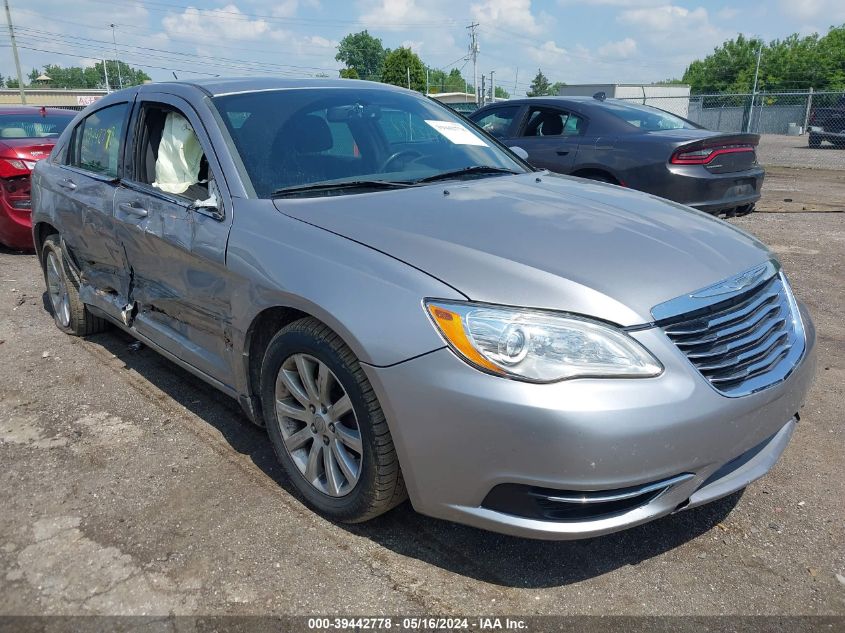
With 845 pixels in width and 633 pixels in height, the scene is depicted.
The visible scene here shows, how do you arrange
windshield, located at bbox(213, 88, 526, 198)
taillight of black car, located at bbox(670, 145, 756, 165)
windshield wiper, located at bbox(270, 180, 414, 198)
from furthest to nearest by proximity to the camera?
taillight of black car, located at bbox(670, 145, 756, 165) < windshield, located at bbox(213, 88, 526, 198) < windshield wiper, located at bbox(270, 180, 414, 198)

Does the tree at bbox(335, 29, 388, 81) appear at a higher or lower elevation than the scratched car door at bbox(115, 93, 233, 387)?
higher

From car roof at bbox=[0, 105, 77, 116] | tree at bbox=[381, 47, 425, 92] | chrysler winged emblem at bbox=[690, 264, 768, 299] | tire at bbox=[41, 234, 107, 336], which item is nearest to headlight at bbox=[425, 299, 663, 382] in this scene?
chrysler winged emblem at bbox=[690, 264, 768, 299]

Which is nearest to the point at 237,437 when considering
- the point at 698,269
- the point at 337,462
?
the point at 337,462

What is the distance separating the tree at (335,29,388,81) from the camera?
116 meters

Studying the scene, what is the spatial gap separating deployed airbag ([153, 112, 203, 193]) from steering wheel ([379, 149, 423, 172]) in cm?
86

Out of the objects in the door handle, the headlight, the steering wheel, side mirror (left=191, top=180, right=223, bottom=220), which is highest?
the steering wheel

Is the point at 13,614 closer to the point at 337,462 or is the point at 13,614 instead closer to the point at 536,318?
the point at 337,462

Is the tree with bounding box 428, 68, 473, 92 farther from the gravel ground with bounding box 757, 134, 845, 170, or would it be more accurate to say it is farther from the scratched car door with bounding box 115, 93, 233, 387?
the scratched car door with bounding box 115, 93, 233, 387

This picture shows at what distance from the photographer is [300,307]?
97.8 inches

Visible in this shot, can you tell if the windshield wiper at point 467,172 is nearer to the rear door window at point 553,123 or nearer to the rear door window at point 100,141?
the rear door window at point 100,141

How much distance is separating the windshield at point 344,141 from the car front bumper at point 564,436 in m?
1.22

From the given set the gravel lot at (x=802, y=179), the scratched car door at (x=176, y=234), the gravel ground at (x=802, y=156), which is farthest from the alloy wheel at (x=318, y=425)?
the gravel ground at (x=802, y=156)

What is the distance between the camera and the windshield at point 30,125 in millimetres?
7691

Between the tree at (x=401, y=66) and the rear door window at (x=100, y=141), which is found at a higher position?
the tree at (x=401, y=66)
